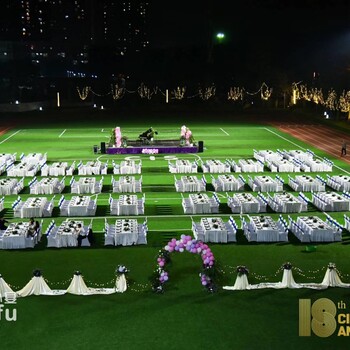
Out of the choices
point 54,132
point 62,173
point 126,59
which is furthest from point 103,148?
point 126,59

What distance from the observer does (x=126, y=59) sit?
4094 inches

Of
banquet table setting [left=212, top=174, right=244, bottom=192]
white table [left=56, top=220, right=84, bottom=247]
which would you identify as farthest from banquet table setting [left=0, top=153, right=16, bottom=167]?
white table [left=56, top=220, right=84, bottom=247]

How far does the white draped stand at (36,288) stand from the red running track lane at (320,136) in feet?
90.5

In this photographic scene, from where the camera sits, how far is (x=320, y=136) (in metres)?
52.4

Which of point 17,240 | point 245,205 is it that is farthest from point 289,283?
point 17,240

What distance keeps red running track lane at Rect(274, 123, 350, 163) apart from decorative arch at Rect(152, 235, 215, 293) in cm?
2508

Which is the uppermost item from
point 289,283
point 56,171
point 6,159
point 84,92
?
point 84,92

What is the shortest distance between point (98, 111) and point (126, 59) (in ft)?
70.5

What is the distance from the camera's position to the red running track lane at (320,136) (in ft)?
146

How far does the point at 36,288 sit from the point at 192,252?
4654mm

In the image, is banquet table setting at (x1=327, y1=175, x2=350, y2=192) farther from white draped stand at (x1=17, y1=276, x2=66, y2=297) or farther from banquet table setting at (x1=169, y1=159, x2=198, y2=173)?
white draped stand at (x1=17, y1=276, x2=66, y2=297)

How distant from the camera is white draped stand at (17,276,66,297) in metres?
16.1

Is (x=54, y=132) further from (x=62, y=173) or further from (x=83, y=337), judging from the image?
(x=83, y=337)

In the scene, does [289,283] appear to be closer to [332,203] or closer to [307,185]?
[332,203]
